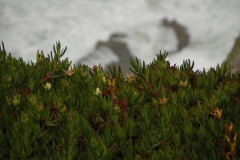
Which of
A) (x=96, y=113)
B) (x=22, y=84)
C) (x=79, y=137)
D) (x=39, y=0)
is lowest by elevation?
(x=79, y=137)

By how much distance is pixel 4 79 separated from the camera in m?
3.47

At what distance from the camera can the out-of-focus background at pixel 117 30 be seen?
937cm

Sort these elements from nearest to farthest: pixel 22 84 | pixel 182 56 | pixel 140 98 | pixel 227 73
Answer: pixel 140 98, pixel 22 84, pixel 227 73, pixel 182 56

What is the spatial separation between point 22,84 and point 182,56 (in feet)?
20.4

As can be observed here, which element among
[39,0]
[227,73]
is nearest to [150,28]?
[39,0]

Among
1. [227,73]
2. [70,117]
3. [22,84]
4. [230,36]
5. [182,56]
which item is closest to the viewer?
[70,117]

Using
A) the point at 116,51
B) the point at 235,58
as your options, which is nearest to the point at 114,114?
the point at 235,58

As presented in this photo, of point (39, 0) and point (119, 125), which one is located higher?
point (39, 0)

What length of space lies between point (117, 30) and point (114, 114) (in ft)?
22.9

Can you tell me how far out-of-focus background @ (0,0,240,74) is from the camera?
9367 millimetres

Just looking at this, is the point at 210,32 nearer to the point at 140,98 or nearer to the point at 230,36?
the point at 230,36

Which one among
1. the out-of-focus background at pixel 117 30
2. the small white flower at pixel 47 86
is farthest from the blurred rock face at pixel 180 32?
the small white flower at pixel 47 86

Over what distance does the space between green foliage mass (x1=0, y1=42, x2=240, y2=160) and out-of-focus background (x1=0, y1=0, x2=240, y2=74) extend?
5.40 m

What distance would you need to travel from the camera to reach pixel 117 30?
386 inches
